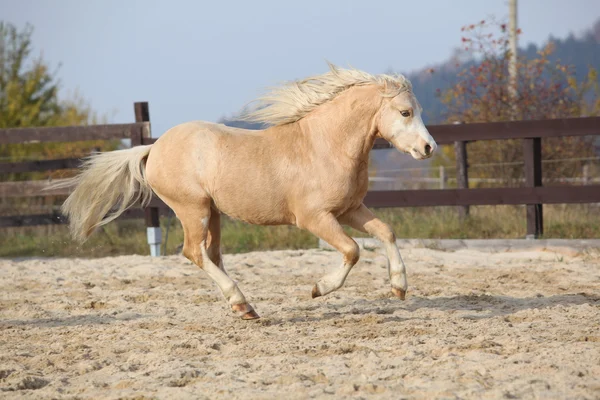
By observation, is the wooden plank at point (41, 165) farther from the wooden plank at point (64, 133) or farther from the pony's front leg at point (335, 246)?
the pony's front leg at point (335, 246)

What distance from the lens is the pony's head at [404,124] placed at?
16.9 ft

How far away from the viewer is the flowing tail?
235 inches

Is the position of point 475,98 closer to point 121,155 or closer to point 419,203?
point 419,203

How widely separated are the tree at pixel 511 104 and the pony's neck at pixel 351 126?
813 centimetres

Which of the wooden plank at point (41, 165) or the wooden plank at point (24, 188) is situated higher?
the wooden plank at point (41, 165)

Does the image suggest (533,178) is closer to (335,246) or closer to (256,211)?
(335,246)

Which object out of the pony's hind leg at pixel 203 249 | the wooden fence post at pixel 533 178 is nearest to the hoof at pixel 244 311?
the pony's hind leg at pixel 203 249

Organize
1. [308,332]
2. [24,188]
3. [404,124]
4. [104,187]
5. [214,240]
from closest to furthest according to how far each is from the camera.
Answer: [308,332] → [404,124] → [214,240] → [104,187] → [24,188]

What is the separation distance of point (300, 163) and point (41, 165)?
22.8 feet

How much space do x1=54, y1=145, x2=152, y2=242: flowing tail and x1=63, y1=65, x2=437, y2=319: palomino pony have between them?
21cm

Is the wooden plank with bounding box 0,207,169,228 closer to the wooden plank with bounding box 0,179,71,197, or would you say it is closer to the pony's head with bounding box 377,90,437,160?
the wooden plank with bounding box 0,179,71,197

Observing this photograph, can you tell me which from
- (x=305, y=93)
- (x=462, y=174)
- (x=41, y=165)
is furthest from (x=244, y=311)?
(x=41, y=165)

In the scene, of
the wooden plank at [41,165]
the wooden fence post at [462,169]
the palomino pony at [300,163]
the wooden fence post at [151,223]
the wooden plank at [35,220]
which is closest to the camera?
the palomino pony at [300,163]

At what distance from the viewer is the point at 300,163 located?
5359 millimetres
